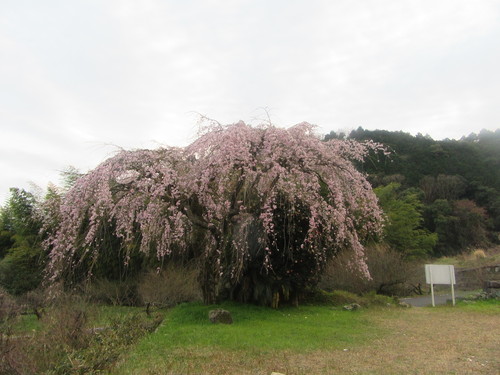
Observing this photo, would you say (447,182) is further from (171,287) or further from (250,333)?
(250,333)

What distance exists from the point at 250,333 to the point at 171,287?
18.9 ft

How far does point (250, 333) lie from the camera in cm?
714

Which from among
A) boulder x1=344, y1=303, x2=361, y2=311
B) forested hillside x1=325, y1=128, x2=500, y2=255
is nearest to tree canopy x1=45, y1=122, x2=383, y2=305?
boulder x1=344, y1=303, x2=361, y2=311

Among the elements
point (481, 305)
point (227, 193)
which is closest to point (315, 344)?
point (227, 193)

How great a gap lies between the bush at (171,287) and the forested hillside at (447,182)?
1858cm

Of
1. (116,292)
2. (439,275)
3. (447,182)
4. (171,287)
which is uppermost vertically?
(447,182)

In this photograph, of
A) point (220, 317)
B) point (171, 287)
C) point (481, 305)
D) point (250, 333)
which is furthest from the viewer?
point (171, 287)

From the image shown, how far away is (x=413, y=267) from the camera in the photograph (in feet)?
56.1

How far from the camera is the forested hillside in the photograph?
30562 millimetres

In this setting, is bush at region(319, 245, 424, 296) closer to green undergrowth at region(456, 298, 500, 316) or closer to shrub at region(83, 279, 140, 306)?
green undergrowth at region(456, 298, 500, 316)

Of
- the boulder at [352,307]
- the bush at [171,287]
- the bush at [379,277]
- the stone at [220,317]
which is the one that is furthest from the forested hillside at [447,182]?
the stone at [220,317]

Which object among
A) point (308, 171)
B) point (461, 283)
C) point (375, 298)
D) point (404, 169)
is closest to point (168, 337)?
point (308, 171)

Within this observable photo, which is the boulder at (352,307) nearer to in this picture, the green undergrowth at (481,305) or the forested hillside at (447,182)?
the green undergrowth at (481,305)

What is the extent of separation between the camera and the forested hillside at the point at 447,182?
30562mm
